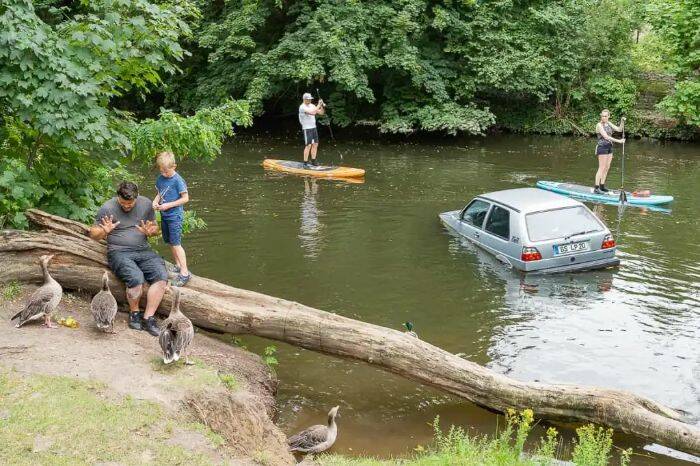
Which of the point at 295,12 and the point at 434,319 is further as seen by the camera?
the point at 295,12

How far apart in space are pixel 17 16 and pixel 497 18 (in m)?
27.1

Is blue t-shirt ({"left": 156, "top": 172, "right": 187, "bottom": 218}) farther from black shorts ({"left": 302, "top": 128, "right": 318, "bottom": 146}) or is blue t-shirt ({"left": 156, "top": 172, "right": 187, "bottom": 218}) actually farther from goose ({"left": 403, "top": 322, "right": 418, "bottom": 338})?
black shorts ({"left": 302, "top": 128, "right": 318, "bottom": 146})

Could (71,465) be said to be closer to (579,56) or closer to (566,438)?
(566,438)

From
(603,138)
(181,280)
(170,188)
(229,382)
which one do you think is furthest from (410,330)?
(603,138)

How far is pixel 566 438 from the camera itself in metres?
9.25

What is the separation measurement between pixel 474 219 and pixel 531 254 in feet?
7.89

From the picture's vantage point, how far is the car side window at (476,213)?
16.5 m

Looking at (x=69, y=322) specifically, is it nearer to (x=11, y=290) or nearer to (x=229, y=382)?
(x=11, y=290)

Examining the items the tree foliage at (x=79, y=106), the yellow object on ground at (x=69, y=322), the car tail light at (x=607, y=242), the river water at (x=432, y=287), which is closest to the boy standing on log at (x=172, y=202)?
the tree foliage at (x=79, y=106)

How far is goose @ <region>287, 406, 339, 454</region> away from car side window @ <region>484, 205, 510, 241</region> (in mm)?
7695

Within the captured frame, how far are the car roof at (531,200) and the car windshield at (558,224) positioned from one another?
12 cm

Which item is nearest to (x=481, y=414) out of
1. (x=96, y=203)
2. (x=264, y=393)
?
(x=264, y=393)

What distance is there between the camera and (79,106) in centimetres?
962

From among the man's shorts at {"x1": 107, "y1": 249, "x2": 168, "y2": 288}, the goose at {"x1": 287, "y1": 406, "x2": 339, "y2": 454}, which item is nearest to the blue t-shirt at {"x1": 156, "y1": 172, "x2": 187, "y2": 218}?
the man's shorts at {"x1": 107, "y1": 249, "x2": 168, "y2": 288}
